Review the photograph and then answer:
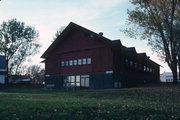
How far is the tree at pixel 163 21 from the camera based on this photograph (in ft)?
109

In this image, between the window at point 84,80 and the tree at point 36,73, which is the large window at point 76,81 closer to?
the window at point 84,80

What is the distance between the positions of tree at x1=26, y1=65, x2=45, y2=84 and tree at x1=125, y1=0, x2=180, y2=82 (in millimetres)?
53708

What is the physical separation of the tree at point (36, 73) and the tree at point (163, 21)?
53708mm

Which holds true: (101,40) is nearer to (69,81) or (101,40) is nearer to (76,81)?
(76,81)

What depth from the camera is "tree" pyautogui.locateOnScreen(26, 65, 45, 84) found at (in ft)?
280

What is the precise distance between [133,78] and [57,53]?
13.4m

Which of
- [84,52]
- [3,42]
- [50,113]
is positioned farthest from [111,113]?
[3,42]

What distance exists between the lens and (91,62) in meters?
38.8

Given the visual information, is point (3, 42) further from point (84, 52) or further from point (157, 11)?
point (157, 11)

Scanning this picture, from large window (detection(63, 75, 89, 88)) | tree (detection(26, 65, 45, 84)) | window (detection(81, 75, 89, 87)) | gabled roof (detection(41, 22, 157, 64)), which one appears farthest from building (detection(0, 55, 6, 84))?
tree (detection(26, 65, 45, 84))

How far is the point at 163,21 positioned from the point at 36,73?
6146 centimetres

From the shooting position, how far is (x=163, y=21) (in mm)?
33875

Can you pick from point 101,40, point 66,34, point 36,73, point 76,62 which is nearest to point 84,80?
point 76,62

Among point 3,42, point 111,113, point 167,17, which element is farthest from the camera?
point 3,42
